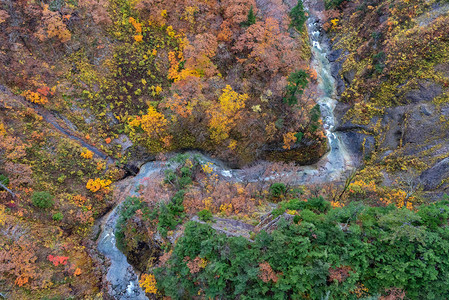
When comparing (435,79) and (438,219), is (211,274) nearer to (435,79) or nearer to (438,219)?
(438,219)

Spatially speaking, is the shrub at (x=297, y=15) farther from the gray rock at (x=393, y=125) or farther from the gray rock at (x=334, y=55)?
the gray rock at (x=393, y=125)

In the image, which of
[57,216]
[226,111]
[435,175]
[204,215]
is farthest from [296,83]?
[57,216]

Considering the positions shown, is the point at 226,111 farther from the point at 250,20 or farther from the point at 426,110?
the point at 426,110

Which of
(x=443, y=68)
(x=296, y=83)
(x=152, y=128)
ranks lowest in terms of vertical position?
(x=152, y=128)

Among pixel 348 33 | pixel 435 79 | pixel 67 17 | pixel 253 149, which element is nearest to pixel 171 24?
pixel 67 17

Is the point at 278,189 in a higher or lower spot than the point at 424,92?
lower

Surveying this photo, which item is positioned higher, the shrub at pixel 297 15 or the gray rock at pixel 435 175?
the shrub at pixel 297 15

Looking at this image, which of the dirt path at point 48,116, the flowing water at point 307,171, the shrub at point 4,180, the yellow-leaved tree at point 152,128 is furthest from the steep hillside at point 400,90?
the shrub at point 4,180
